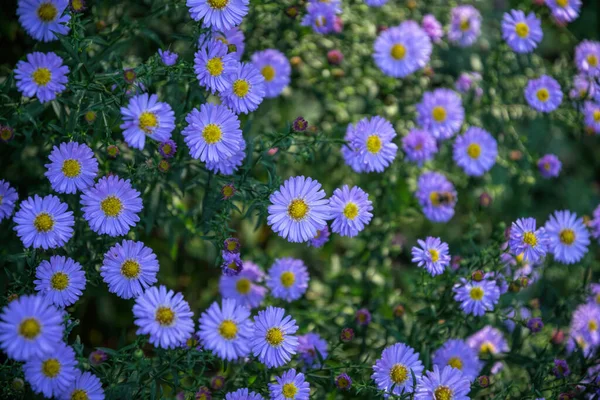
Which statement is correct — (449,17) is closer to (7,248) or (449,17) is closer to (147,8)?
(147,8)

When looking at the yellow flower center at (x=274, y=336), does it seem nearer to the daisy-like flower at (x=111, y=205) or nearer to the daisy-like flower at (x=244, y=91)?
the daisy-like flower at (x=111, y=205)

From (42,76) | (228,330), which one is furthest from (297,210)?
(42,76)

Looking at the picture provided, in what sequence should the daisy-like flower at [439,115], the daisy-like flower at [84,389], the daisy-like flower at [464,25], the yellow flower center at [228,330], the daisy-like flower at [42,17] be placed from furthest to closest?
the daisy-like flower at [464,25]
the daisy-like flower at [439,115]
the daisy-like flower at [42,17]
the yellow flower center at [228,330]
the daisy-like flower at [84,389]

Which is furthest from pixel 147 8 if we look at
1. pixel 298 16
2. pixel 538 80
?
pixel 538 80

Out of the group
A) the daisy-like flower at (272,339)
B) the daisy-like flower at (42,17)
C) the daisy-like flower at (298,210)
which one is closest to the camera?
the daisy-like flower at (272,339)

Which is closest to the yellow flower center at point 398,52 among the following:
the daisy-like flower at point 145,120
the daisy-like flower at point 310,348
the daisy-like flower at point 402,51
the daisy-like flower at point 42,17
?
the daisy-like flower at point 402,51

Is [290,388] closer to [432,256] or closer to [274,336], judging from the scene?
[274,336]

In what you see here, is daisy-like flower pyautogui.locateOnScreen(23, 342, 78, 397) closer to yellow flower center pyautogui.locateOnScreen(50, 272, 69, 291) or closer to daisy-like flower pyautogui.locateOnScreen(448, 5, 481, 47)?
yellow flower center pyautogui.locateOnScreen(50, 272, 69, 291)

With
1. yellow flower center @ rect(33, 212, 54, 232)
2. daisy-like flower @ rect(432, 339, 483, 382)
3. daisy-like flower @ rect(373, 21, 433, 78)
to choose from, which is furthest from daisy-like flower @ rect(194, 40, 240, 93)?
daisy-like flower @ rect(432, 339, 483, 382)
